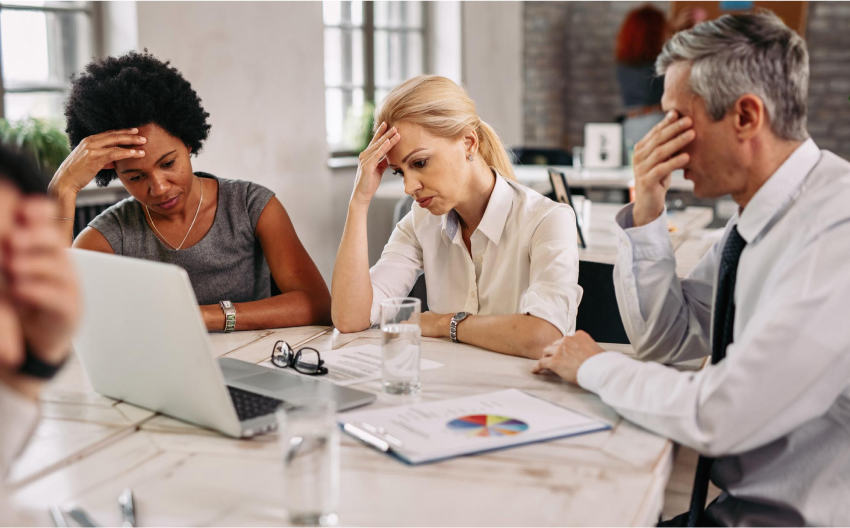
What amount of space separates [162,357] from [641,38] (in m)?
5.91

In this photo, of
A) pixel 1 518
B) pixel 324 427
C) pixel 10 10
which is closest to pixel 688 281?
pixel 324 427

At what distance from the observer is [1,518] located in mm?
917

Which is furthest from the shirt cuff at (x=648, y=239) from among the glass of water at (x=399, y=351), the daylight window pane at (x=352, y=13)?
the daylight window pane at (x=352, y=13)

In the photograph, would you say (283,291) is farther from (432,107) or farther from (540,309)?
(540,309)

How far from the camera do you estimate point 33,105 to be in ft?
11.5

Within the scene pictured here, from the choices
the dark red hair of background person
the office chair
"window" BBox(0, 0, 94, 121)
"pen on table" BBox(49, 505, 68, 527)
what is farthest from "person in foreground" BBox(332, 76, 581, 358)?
the dark red hair of background person

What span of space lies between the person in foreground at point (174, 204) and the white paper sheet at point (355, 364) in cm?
31

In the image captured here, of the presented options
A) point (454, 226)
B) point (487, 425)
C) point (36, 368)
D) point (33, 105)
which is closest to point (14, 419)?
point (36, 368)

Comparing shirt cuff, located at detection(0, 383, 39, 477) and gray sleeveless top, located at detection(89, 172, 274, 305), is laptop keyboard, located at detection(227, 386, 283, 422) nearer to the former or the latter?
shirt cuff, located at detection(0, 383, 39, 477)

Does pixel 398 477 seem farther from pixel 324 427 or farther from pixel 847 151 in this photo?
pixel 847 151

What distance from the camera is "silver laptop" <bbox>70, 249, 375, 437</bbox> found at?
41.1 inches

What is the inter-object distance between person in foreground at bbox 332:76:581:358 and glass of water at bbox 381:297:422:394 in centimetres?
34

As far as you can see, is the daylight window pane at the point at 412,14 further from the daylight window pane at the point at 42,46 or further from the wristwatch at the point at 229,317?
the wristwatch at the point at 229,317

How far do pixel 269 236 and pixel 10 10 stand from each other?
2.10 meters
